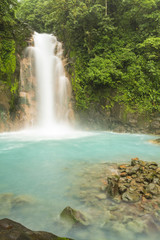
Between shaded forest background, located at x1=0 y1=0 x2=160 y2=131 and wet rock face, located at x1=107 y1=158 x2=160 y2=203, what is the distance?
8.01 metres

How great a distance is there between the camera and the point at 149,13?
532 inches

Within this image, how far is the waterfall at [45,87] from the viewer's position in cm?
1288

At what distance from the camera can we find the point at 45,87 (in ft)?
44.7

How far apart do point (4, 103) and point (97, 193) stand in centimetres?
961

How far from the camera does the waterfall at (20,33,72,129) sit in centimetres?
1288

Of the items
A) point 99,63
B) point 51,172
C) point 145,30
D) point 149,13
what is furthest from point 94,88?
point 51,172

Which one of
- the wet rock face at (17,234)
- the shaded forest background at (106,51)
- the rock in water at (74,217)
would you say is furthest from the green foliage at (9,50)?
the wet rock face at (17,234)

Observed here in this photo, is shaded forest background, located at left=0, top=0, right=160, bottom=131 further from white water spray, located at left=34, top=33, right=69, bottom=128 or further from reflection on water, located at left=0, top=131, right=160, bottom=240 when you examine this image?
reflection on water, located at left=0, top=131, right=160, bottom=240

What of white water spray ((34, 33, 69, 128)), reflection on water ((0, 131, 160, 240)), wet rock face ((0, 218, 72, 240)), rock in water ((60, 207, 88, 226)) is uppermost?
white water spray ((34, 33, 69, 128))

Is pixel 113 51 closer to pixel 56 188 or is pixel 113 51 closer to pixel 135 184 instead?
pixel 135 184

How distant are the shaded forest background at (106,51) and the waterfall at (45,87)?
90cm

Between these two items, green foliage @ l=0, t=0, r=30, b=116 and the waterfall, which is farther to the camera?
the waterfall

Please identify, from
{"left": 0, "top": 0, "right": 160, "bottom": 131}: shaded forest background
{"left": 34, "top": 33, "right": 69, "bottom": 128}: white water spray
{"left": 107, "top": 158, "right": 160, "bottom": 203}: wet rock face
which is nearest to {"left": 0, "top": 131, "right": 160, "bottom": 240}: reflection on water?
{"left": 107, "top": 158, "right": 160, "bottom": 203}: wet rock face

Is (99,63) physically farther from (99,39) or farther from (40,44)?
(40,44)
